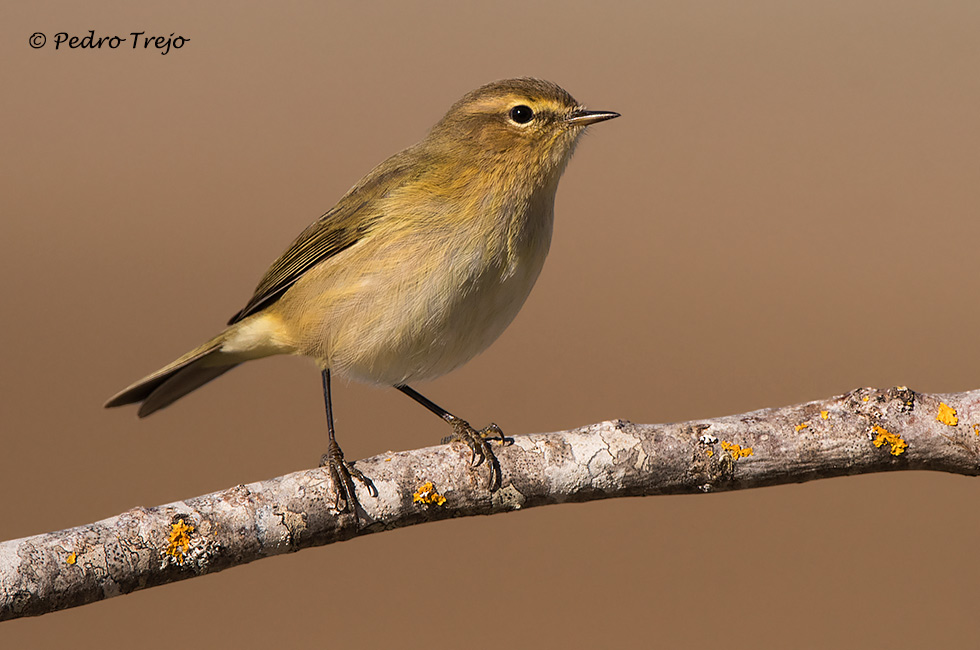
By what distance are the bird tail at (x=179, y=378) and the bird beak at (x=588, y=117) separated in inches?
67.6

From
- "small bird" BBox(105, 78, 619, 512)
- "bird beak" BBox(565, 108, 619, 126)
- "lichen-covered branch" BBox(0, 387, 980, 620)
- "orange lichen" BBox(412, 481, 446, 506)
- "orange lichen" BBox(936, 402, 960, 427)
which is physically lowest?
"orange lichen" BBox(412, 481, 446, 506)

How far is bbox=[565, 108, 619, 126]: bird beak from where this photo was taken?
3.37 meters

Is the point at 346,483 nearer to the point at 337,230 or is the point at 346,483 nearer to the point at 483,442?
the point at 483,442

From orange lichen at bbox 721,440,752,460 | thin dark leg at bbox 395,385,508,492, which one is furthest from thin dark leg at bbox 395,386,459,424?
orange lichen at bbox 721,440,752,460

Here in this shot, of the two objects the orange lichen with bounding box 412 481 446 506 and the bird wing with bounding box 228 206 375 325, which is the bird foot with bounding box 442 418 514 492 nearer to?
the orange lichen with bounding box 412 481 446 506

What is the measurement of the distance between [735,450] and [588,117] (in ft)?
4.75

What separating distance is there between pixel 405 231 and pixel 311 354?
27.8 inches

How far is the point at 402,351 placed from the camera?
3.18 m

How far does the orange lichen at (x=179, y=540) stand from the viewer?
2.23 metres

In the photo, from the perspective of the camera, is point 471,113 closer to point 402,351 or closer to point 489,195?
point 489,195

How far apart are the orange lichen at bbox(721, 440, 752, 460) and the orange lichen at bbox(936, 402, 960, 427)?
636mm

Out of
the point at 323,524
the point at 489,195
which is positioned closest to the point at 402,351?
the point at 489,195

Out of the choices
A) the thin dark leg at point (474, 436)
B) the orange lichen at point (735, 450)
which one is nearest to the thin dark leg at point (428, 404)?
the thin dark leg at point (474, 436)

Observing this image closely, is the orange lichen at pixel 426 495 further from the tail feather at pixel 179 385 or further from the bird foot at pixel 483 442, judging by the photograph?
the tail feather at pixel 179 385
